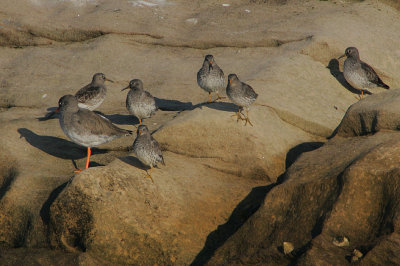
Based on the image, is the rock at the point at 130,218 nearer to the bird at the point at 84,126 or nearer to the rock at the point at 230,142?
the bird at the point at 84,126

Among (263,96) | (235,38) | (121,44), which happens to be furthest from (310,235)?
(121,44)

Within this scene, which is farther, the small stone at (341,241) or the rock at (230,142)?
the rock at (230,142)

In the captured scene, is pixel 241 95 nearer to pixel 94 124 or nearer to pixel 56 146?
pixel 94 124

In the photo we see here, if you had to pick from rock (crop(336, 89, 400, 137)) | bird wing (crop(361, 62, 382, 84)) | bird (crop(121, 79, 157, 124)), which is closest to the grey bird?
bird (crop(121, 79, 157, 124))

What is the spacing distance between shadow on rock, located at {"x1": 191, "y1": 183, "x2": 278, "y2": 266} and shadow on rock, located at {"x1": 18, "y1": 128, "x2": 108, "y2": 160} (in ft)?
10.0

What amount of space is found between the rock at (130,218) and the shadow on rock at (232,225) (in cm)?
9

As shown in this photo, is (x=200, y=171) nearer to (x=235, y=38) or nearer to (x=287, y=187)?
(x=287, y=187)

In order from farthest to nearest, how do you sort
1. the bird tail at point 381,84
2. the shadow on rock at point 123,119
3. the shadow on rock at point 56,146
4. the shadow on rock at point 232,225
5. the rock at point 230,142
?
the bird tail at point 381,84
the shadow on rock at point 123,119
the shadow on rock at point 56,146
the rock at point 230,142
the shadow on rock at point 232,225

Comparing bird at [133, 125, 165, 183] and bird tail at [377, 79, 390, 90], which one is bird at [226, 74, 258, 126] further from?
bird tail at [377, 79, 390, 90]

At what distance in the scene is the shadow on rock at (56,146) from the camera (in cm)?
965


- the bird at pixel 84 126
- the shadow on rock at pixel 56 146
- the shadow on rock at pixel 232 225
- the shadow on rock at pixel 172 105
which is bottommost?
the shadow on rock at pixel 172 105

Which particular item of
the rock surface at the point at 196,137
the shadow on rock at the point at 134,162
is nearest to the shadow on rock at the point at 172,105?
the rock surface at the point at 196,137

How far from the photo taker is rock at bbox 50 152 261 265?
24.0 ft

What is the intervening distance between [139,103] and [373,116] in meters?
4.55
